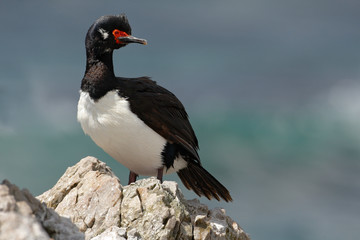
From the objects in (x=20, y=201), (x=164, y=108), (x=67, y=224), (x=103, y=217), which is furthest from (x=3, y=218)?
(x=164, y=108)

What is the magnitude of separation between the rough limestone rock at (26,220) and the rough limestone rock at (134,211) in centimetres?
Answer: 124

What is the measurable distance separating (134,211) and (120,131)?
1509mm

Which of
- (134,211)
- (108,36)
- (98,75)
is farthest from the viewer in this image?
(108,36)

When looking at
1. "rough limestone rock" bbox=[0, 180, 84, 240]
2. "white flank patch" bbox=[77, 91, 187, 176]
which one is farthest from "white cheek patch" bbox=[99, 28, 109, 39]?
"rough limestone rock" bbox=[0, 180, 84, 240]

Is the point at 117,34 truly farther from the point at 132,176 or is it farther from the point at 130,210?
the point at 130,210

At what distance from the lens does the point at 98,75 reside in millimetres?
7012

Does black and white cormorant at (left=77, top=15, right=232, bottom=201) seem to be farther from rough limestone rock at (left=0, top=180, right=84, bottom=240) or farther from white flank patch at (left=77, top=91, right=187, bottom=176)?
rough limestone rock at (left=0, top=180, right=84, bottom=240)

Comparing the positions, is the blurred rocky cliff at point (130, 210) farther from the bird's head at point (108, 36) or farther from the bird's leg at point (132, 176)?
the bird's head at point (108, 36)

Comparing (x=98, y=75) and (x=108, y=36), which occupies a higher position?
(x=108, y=36)

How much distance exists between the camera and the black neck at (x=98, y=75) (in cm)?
694

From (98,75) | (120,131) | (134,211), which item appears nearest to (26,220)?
(134,211)

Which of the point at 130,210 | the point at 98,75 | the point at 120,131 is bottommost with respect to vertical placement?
the point at 130,210

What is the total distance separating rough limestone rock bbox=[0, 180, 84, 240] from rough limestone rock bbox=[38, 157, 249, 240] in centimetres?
124

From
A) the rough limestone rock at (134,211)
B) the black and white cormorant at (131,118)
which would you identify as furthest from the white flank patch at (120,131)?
the rough limestone rock at (134,211)
